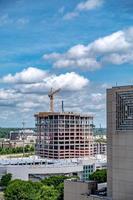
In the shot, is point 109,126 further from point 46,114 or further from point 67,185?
point 46,114

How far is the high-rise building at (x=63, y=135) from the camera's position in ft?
350

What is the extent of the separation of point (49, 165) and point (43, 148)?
100 ft

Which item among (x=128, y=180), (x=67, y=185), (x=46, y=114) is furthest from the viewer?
(x=46, y=114)

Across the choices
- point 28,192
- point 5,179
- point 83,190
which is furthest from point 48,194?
point 5,179

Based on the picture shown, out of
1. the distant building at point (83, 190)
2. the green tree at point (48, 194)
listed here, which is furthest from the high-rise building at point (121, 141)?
the green tree at point (48, 194)

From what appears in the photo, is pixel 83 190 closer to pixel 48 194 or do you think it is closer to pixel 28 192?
pixel 48 194

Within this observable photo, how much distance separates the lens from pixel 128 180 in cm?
2970

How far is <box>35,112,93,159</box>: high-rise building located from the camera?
10669 cm

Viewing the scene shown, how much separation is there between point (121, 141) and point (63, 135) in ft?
256

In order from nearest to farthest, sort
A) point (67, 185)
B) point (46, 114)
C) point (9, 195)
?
point (67, 185) → point (9, 195) → point (46, 114)

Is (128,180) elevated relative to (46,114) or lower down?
lower down

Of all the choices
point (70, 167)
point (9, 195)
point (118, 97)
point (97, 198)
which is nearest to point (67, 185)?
point (97, 198)

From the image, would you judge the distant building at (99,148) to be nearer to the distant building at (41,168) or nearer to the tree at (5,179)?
the distant building at (41,168)

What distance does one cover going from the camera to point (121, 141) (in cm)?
3023
